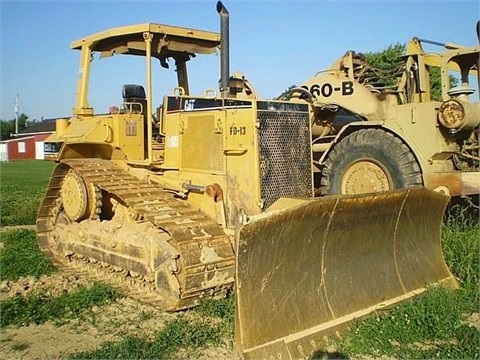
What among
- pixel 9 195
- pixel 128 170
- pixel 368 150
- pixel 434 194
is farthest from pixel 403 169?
pixel 9 195

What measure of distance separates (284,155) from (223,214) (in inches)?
35.4

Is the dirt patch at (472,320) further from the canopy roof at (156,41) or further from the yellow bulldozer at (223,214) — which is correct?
the canopy roof at (156,41)

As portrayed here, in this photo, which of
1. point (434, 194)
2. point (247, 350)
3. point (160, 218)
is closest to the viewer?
point (247, 350)

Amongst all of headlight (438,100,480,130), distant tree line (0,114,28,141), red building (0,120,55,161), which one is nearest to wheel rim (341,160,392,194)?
headlight (438,100,480,130)

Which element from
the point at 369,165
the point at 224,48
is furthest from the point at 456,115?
the point at 224,48

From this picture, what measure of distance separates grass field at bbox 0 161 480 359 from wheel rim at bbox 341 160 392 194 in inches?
48.2

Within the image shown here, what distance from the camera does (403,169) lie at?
7.43m

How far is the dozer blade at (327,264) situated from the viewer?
4.30 meters

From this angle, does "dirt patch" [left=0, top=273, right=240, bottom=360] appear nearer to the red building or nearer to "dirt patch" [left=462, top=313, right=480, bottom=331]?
"dirt patch" [left=462, top=313, right=480, bottom=331]

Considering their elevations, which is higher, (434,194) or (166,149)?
(166,149)

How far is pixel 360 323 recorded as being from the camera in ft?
15.9

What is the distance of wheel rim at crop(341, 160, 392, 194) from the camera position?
761 centimetres

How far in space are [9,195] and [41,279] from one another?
35.5 ft

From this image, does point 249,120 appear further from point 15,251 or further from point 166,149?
point 15,251
